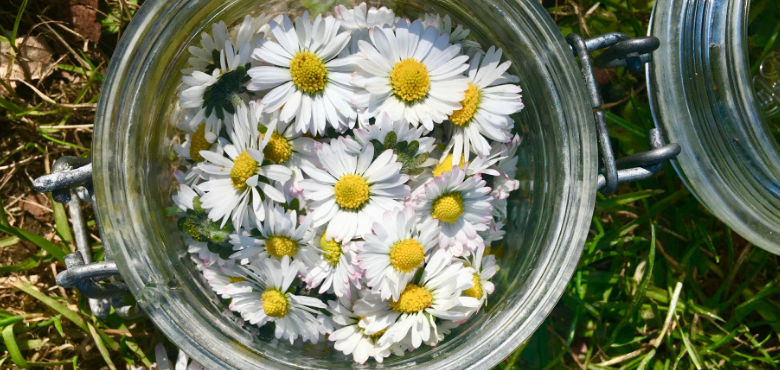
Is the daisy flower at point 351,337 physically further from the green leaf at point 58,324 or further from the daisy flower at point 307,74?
the green leaf at point 58,324

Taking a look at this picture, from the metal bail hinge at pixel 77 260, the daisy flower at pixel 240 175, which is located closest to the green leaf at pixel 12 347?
the metal bail hinge at pixel 77 260

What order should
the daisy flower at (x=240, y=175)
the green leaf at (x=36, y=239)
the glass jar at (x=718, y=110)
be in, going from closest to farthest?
the daisy flower at (x=240, y=175)
the glass jar at (x=718, y=110)
the green leaf at (x=36, y=239)

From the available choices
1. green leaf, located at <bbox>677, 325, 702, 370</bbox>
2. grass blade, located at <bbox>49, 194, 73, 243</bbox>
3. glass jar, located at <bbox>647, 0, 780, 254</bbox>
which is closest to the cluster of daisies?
glass jar, located at <bbox>647, 0, 780, 254</bbox>

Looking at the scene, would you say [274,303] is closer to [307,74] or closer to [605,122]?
[307,74]

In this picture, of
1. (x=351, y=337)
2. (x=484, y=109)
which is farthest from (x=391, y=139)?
(x=351, y=337)

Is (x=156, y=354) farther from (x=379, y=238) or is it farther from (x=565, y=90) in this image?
(x=565, y=90)

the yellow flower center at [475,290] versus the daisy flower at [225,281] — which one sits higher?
the daisy flower at [225,281]

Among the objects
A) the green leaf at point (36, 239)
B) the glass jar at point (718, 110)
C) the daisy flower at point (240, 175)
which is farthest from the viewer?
the green leaf at point (36, 239)
